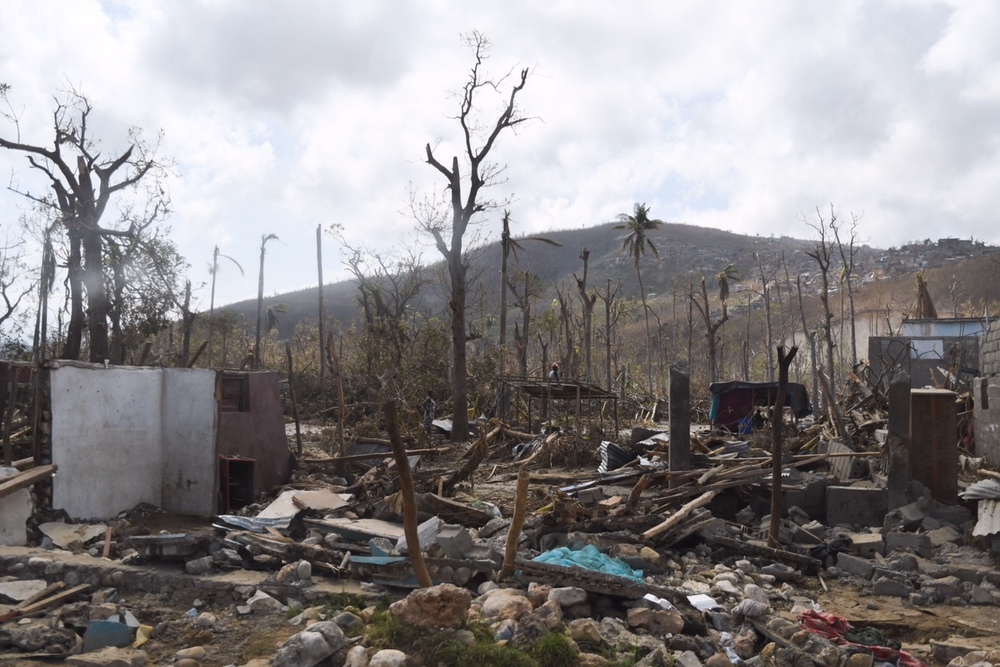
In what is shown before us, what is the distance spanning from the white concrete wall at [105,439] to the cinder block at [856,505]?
29.8 ft

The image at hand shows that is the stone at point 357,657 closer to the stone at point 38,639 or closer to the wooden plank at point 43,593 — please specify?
the stone at point 38,639

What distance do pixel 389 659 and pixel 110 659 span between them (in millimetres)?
2093

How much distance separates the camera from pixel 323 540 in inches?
341

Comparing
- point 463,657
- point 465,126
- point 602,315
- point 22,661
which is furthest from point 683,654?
point 602,315

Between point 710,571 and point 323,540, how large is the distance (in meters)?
4.06

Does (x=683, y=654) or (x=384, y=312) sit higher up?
(x=384, y=312)

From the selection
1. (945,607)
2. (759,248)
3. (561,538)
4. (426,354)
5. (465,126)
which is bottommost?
(945,607)

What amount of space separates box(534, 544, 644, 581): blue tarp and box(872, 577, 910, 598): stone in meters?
2.49

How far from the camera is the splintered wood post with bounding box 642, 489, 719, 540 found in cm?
916

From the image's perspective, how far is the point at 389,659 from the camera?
554cm

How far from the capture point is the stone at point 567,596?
671 centimetres

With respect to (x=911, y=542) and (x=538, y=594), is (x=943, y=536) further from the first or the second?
(x=538, y=594)

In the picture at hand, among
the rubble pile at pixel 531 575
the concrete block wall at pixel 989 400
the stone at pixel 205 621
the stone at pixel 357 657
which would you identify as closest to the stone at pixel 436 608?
the rubble pile at pixel 531 575

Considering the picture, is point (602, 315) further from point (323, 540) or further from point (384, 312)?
point (323, 540)
